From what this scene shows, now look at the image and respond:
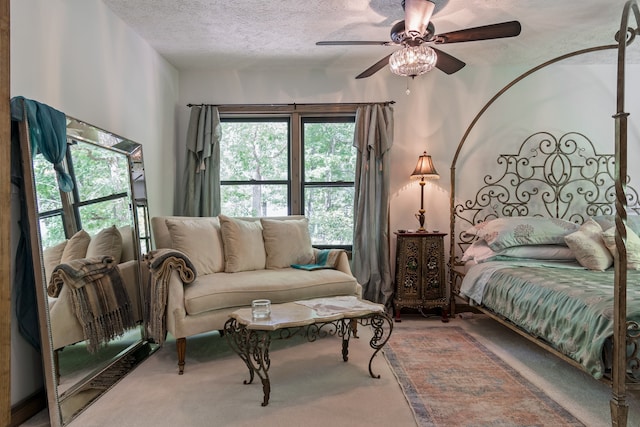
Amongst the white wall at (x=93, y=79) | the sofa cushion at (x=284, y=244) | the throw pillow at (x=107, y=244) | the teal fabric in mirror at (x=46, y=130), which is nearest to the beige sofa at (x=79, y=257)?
the throw pillow at (x=107, y=244)

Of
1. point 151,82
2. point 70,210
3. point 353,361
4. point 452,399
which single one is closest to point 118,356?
point 70,210

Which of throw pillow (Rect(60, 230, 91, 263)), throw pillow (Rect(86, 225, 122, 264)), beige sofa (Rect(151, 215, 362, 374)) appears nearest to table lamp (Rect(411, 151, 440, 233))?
beige sofa (Rect(151, 215, 362, 374))

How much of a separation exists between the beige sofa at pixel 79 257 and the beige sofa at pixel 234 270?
0.37m

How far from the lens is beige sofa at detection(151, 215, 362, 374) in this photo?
8.50 ft

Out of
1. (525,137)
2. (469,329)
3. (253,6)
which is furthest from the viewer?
(525,137)

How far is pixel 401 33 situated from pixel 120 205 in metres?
2.21

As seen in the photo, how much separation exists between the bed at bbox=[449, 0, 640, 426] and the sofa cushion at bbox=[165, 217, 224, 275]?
84.3 inches

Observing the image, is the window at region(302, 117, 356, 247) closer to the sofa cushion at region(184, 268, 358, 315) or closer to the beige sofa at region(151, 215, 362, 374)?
the beige sofa at region(151, 215, 362, 374)

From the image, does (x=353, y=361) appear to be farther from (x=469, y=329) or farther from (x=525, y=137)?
(x=525, y=137)

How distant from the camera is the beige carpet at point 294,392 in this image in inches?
76.1

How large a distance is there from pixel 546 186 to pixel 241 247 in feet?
10.3

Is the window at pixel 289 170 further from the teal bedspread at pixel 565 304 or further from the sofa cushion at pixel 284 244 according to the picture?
the teal bedspread at pixel 565 304

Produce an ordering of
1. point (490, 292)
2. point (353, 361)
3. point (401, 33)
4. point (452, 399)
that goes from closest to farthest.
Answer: point (452, 399) < point (401, 33) < point (353, 361) < point (490, 292)

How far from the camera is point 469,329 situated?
3.49 meters
